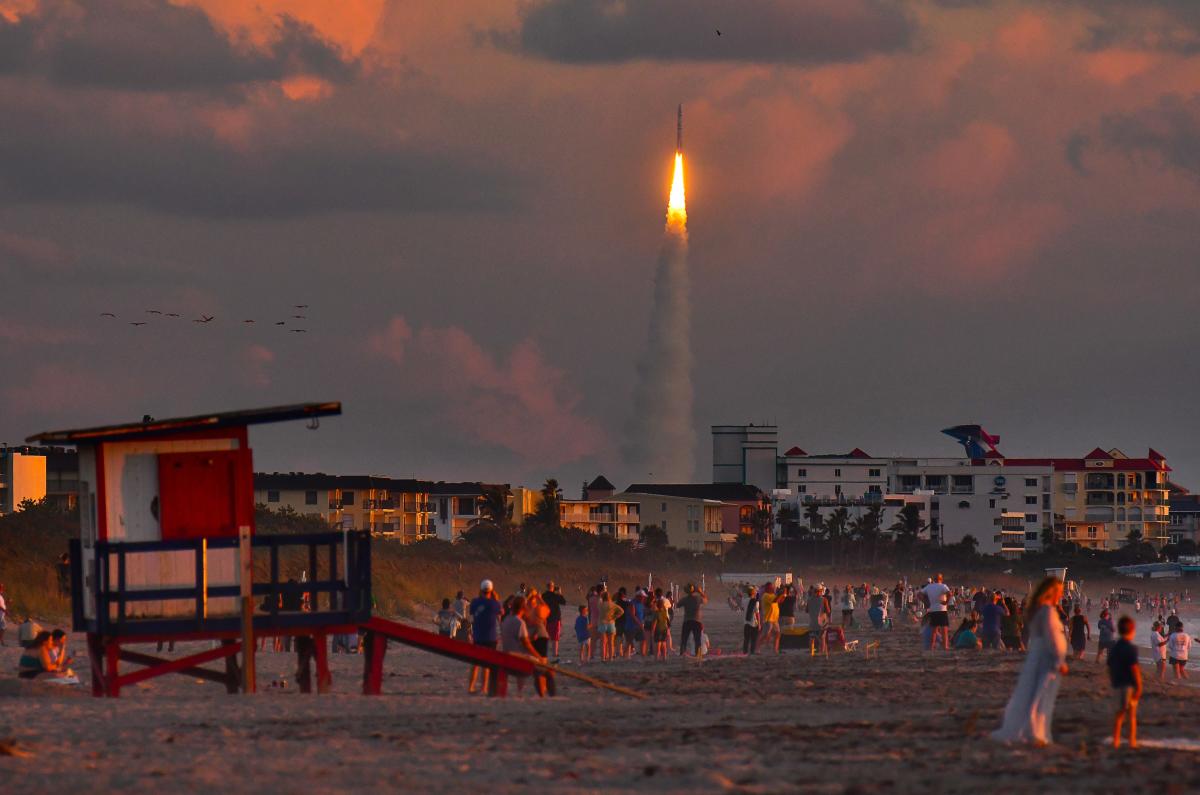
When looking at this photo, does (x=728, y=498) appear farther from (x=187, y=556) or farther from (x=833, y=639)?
(x=187, y=556)

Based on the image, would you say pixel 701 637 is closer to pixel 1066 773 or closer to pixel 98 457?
pixel 98 457

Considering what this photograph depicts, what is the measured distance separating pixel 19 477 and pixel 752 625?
99.9 meters

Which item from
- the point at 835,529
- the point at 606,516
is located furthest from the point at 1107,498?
the point at 606,516

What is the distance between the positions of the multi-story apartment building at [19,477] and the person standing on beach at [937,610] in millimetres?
96833

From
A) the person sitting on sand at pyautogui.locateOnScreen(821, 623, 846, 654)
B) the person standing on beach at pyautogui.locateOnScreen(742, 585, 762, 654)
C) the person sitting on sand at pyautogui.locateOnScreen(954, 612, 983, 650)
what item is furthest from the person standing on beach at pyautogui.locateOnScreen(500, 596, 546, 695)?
the person sitting on sand at pyautogui.locateOnScreen(954, 612, 983, 650)

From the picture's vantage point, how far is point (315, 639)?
2442 centimetres

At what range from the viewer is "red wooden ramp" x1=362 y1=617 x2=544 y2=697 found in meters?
23.6

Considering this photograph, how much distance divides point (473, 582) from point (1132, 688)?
62.0 metres

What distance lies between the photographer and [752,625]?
3959cm

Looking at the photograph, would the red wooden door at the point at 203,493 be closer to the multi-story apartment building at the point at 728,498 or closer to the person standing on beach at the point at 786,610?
the person standing on beach at the point at 786,610

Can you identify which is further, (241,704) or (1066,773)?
(241,704)

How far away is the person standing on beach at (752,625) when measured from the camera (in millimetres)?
39156

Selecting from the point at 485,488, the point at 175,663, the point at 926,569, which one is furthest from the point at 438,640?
the point at 926,569

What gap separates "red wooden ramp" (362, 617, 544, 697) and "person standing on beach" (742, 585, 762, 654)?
1505 cm
